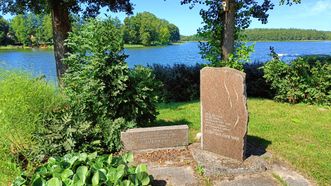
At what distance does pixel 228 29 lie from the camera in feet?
36.0

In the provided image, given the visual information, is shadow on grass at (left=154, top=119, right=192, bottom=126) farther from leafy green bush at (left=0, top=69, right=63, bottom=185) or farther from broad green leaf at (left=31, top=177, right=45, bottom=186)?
broad green leaf at (left=31, top=177, right=45, bottom=186)

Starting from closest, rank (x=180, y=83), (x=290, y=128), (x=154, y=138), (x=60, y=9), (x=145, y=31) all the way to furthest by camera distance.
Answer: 1. (x=154, y=138)
2. (x=290, y=128)
3. (x=60, y=9)
4. (x=180, y=83)
5. (x=145, y=31)

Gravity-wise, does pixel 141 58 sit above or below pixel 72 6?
below

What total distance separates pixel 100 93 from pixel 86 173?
256cm

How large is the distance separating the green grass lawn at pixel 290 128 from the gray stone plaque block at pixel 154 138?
688mm

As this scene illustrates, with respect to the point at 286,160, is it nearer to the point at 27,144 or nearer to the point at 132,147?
the point at 132,147

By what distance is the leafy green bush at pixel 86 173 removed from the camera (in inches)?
156

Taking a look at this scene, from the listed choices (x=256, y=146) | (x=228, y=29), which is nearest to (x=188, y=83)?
(x=228, y=29)

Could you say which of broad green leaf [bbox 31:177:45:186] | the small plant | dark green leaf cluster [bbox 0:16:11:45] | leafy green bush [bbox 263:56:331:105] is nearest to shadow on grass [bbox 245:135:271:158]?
the small plant

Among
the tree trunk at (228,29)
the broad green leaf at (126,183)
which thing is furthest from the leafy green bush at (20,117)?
the tree trunk at (228,29)

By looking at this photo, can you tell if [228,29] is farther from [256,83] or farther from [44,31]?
[44,31]

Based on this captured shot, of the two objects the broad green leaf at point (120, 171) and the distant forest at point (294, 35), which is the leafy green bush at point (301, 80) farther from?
the distant forest at point (294, 35)

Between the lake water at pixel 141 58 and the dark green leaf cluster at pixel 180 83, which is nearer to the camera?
the lake water at pixel 141 58

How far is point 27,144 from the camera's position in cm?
598
